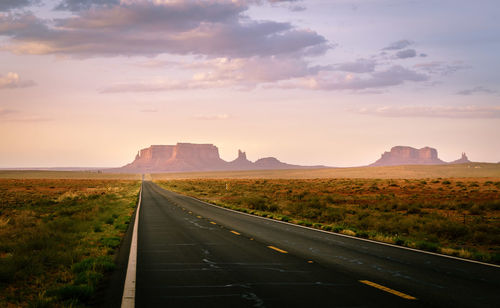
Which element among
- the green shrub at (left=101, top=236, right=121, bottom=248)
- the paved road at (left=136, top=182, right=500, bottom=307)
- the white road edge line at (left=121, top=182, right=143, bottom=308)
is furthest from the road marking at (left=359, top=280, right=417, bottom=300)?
the green shrub at (left=101, top=236, right=121, bottom=248)

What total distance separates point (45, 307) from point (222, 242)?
7.14m

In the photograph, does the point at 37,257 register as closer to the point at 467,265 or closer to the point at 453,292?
the point at 453,292

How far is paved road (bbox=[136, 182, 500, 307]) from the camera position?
19.9ft

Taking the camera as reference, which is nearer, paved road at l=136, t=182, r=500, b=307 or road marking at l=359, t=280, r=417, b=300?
paved road at l=136, t=182, r=500, b=307

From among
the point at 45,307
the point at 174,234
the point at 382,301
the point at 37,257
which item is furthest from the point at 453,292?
the point at 174,234

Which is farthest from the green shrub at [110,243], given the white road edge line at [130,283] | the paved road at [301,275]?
the paved road at [301,275]

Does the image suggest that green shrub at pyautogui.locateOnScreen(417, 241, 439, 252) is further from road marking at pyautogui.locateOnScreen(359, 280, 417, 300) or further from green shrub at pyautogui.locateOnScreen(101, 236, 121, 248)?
green shrub at pyautogui.locateOnScreen(101, 236, 121, 248)

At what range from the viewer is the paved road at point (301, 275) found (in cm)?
608

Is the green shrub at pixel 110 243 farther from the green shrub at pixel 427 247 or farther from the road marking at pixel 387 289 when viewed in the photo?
the green shrub at pixel 427 247

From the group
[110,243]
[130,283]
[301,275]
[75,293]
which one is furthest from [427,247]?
[75,293]

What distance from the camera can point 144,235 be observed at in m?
14.6

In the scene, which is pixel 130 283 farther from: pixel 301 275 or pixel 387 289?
pixel 387 289

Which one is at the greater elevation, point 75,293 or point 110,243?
point 75,293

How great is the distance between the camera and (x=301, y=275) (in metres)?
7.84
